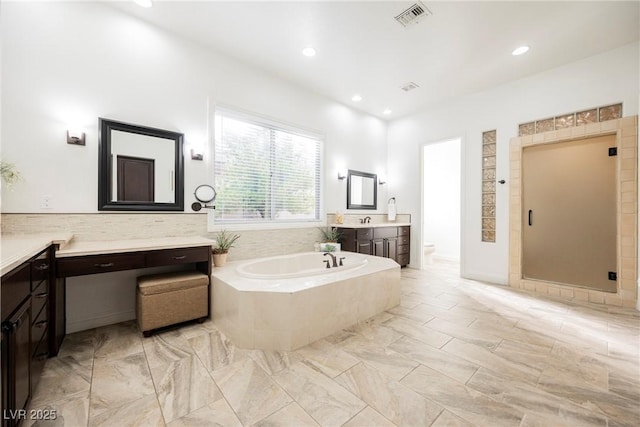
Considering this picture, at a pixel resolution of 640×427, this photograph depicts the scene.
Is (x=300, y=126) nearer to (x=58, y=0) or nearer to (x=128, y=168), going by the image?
(x=128, y=168)

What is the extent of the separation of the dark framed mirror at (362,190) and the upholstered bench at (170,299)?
2998mm

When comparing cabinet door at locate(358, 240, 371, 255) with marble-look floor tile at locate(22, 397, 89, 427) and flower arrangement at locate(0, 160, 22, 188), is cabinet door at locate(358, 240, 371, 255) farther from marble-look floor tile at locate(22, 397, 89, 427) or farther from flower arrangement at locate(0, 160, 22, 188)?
flower arrangement at locate(0, 160, 22, 188)

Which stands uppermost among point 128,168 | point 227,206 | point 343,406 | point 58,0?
point 58,0

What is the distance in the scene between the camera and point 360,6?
2.50m

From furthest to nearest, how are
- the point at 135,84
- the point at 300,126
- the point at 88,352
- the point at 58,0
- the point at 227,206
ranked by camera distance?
the point at 300,126 → the point at 227,206 → the point at 135,84 → the point at 58,0 → the point at 88,352

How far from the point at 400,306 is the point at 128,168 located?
3.31 m

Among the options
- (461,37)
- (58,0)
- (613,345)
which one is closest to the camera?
(613,345)

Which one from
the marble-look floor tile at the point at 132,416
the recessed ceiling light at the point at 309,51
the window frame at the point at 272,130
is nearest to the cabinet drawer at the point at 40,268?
the marble-look floor tile at the point at 132,416

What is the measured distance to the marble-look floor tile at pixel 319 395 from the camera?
1425 mm

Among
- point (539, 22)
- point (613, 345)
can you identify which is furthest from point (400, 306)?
point (539, 22)

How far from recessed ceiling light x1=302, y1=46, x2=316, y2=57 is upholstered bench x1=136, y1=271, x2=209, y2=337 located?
9.33 feet

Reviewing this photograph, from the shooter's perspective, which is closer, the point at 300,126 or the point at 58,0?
the point at 58,0

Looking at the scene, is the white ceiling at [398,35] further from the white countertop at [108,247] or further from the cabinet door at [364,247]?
the cabinet door at [364,247]

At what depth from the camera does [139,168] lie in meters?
2.69
